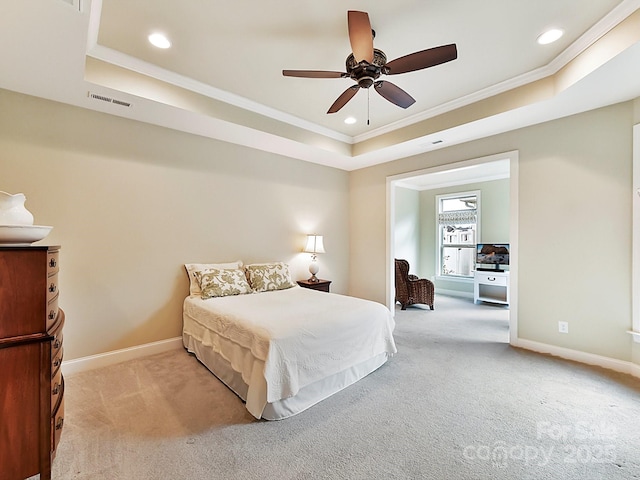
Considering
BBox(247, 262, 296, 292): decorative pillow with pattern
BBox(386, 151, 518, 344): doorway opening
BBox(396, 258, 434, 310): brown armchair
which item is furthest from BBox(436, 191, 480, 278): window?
BBox(247, 262, 296, 292): decorative pillow with pattern

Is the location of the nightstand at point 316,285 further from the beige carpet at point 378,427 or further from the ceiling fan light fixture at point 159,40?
the ceiling fan light fixture at point 159,40

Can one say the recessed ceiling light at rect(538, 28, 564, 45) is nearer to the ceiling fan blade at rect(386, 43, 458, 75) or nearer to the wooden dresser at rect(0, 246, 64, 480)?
the ceiling fan blade at rect(386, 43, 458, 75)

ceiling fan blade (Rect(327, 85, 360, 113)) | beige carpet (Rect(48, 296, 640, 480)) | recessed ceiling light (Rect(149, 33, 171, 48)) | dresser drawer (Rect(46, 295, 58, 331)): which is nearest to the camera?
dresser drawer (Rect(46, 295, 58, 331))

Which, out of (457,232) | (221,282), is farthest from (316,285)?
(457,232)

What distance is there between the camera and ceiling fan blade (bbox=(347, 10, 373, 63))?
1.86 metres

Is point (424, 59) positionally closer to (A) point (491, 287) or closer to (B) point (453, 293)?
(A) point (491, 287)

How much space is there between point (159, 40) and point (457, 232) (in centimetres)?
685

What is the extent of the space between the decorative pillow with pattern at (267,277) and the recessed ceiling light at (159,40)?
2.47 meters

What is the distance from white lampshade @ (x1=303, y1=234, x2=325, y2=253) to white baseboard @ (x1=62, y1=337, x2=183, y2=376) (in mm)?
2151

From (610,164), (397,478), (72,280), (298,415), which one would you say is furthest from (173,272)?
(610,164)

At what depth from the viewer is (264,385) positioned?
2.01m

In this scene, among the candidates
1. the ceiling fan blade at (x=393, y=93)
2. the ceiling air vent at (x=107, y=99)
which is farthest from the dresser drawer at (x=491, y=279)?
the ceiling air vent at (x=107, y=99)

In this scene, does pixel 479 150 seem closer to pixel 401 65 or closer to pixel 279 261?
pixel 401 65

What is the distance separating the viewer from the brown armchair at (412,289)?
5480 mm
